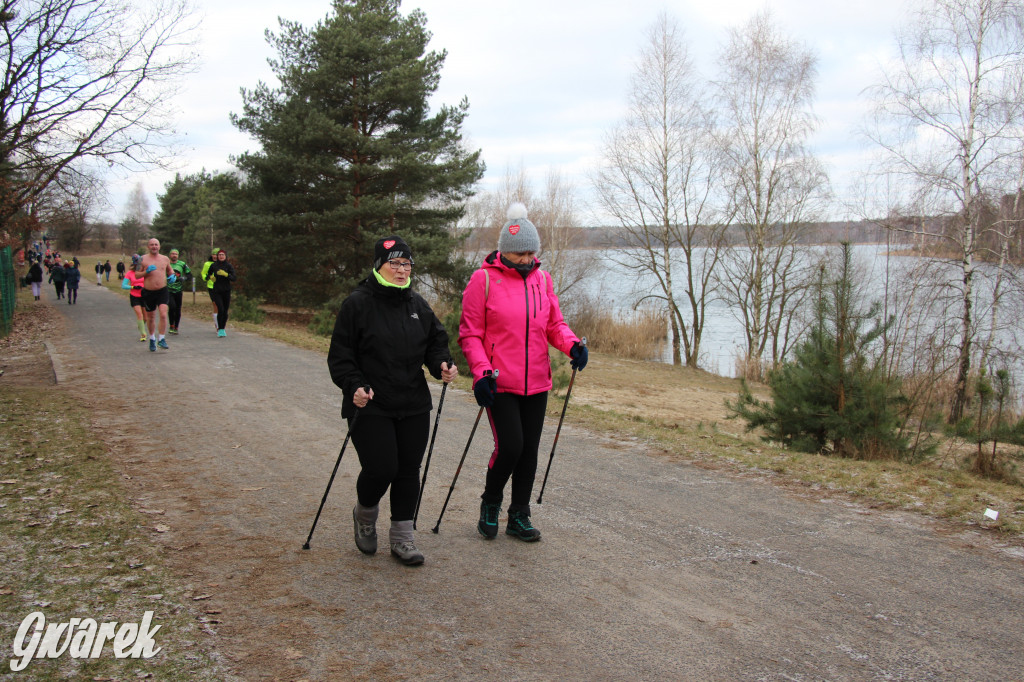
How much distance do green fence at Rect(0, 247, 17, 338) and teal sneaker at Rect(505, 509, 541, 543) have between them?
16.2 m

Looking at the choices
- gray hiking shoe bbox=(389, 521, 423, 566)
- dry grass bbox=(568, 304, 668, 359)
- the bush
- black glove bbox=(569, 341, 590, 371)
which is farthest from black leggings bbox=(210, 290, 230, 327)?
dry grass bbox=(568, 304, 668, 359)

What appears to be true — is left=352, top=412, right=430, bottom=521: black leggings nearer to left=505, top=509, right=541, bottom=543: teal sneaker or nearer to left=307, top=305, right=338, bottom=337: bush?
left=505, top=509, right=541, bottom=543: teal sneaker

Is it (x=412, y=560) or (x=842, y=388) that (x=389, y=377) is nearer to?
(x=412, y=560)

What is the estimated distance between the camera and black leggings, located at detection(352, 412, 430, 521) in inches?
163

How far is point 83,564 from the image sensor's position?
13.7 ft

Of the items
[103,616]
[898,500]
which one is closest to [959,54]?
[898,500]

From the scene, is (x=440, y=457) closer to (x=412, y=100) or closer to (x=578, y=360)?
(x=578, y=360)

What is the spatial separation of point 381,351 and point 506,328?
807 millimetres

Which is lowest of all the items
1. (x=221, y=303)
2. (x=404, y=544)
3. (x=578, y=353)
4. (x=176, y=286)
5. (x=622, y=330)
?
(x=622, y=330)

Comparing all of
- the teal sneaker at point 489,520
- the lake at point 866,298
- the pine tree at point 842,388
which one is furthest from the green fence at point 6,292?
the lake at point 866,298

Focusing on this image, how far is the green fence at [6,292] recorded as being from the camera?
1720cm

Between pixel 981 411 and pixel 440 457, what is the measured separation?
6.76 metres

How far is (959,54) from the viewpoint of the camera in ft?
55.8

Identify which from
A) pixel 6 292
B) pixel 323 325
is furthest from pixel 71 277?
pixel 323 325
